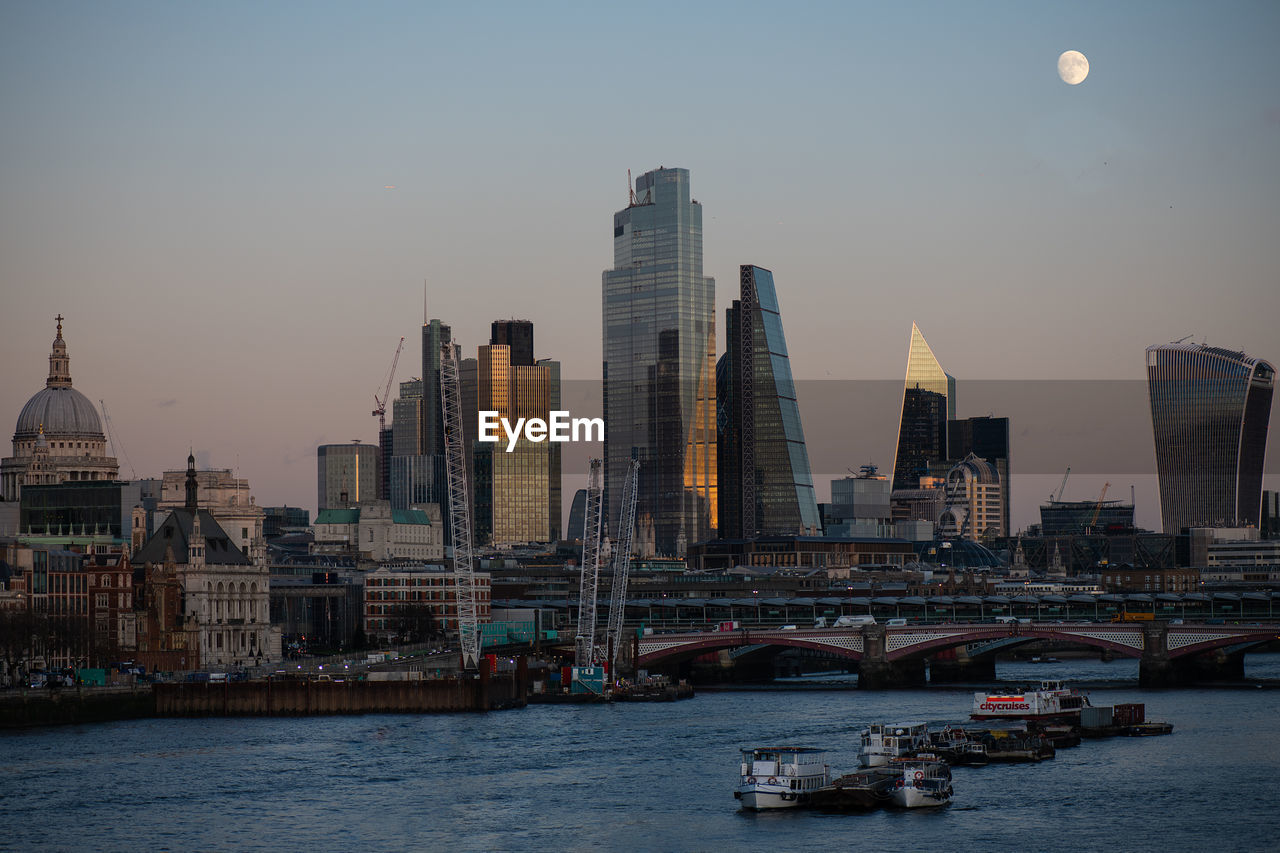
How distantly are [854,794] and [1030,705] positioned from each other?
117ft

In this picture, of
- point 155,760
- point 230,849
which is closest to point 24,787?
point 155,760

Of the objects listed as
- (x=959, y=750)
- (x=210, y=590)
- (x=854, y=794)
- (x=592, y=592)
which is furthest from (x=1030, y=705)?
(x=210, y=590)

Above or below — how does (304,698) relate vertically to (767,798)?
above

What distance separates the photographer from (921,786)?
98.3m

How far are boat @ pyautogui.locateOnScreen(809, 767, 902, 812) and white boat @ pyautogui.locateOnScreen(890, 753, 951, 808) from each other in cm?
52

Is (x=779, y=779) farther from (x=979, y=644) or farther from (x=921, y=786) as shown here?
(x=979, y=644)

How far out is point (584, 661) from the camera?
17588 cm

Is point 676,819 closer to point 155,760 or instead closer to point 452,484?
point 155,760

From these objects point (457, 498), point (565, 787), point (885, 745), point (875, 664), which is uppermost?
point (457, 498)

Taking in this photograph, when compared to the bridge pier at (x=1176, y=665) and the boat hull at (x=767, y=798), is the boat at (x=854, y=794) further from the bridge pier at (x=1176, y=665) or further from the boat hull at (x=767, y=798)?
the bridge pier at (x=1176, y=665)

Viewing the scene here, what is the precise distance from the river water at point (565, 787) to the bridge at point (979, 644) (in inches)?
896

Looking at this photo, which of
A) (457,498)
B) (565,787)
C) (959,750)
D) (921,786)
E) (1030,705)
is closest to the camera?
(921,786)

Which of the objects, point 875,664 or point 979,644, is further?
point 979,644

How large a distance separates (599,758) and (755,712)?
29976mm
